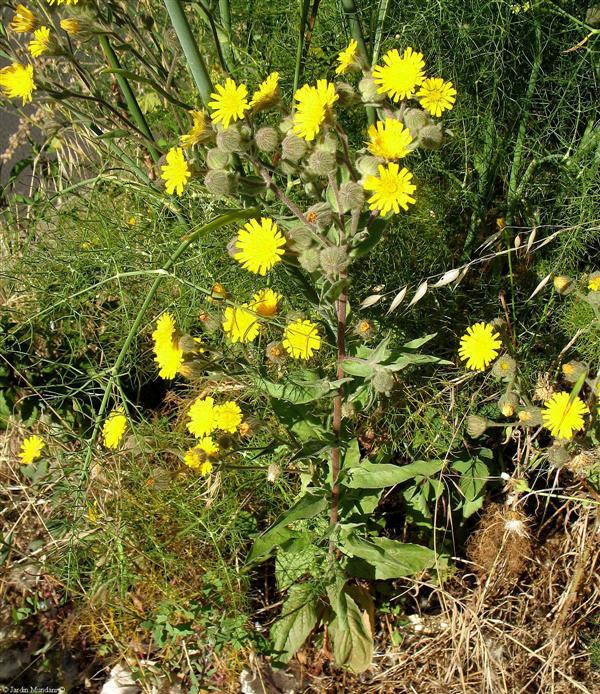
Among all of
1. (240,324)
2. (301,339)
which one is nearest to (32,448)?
(240,324)

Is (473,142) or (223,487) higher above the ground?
(473,142)

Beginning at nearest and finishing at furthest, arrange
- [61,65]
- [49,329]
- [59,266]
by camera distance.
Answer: [59,266] < [49,329] < [61,65]

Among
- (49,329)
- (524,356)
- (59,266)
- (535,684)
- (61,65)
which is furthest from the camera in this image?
(61,65)

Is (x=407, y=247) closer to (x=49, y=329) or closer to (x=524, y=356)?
(x=524, y=356)

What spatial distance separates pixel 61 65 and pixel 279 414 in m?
2.41

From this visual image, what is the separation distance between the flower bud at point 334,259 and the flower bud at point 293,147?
213 mm

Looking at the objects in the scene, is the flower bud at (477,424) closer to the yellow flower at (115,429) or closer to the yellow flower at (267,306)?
the yellow flower at (267,306)

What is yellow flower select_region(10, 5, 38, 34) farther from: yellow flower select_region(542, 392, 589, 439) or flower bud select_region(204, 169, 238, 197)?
yellow flower select_region(542, 392, 589, 439)

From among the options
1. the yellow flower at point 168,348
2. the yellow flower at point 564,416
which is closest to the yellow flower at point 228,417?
the yellow flower at point 168,348

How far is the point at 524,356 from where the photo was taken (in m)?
2.00

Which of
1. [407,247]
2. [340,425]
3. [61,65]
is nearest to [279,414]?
[340,425]

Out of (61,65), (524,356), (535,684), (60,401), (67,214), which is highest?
(61,65)

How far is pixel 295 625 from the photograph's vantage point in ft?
6.15

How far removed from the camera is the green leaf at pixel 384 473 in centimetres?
167
